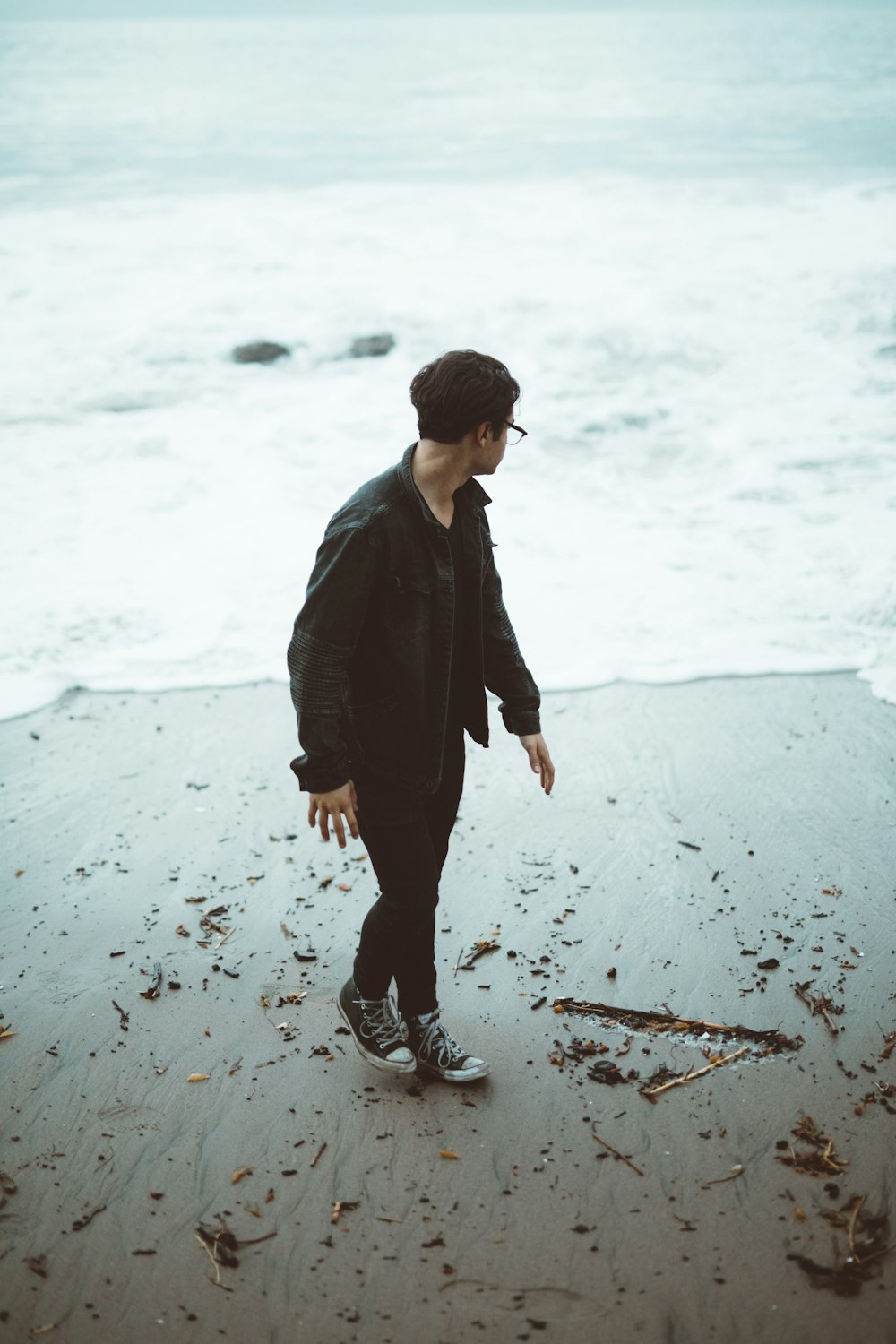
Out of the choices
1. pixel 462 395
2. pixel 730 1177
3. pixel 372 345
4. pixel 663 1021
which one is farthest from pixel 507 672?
pixel 372 345

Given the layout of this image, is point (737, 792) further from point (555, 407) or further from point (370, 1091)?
point (555, 407)

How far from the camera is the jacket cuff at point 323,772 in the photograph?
7.02ft

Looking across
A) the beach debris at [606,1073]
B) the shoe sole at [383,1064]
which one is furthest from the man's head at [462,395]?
the beach debris at [606,1073]

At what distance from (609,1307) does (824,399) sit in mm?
11184

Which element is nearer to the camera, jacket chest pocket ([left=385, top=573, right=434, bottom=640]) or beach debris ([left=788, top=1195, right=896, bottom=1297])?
beach debris ([left=788, top=1195, right=896, bottom=1297])

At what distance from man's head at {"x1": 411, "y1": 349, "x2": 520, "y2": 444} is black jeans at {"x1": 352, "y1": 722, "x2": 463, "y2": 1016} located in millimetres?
717

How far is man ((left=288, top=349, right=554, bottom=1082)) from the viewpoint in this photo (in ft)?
6.84

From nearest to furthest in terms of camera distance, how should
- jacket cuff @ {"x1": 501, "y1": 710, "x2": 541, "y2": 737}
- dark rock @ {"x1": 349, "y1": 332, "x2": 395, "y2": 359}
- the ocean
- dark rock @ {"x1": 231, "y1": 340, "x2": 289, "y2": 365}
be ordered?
1. jacket cuff @ {"x1": 501, "y1": 710, "x2": 541, "y2": 737}
2. the ocean
3. dark rock @ {"x1": 231, "y1": 340, "x2": 289, "y2": 365}
4. dark rock @ {"x1": 349, "y1": 332, "x2": 395, "y2": 359}

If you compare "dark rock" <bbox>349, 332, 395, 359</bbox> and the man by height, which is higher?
the man

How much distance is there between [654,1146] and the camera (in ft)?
7.50

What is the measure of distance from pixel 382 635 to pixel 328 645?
0.48 ft

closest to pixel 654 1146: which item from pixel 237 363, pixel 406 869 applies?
pixel 406 869

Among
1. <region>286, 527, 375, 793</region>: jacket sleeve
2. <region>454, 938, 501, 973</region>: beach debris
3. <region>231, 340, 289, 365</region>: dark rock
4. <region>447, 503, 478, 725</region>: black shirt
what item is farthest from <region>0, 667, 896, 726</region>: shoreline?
<region>231, 340, 289, 365</region>: dark rock

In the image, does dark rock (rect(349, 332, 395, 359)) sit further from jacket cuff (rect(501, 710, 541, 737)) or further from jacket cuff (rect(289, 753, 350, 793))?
jacket cuff (rect(289, 753, 350, 793))
